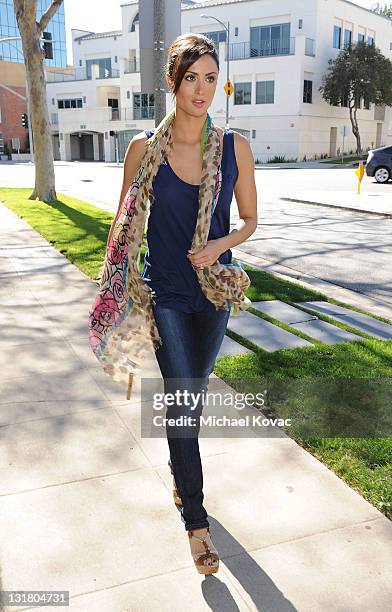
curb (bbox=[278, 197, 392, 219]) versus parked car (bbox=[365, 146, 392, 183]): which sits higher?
parked car (bbox=[365, 146, 392, 183])

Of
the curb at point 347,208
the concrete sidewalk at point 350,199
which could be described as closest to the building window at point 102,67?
the concrete sidewalk at point 350,199

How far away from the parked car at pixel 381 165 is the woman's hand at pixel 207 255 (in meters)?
22.0

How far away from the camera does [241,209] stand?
2.90 m

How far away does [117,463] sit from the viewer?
3.48 metres

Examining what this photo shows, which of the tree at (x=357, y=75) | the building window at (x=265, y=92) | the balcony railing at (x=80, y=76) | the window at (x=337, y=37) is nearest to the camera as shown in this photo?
the tree at (x=357, y=75)

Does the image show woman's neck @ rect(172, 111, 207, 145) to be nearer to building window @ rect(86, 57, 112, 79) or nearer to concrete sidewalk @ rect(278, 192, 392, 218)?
concrete sidewalk @ rect(278, 192, 392, 218)

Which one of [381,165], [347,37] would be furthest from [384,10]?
[381,165]

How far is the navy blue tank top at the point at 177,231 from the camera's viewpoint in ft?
8.57

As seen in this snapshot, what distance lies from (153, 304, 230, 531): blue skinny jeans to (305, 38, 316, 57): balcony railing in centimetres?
4757

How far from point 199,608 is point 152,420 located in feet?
5.48

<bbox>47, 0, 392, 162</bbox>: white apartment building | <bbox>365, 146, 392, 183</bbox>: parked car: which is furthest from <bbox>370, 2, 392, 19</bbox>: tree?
<bbox>365, 146, 392, 183</bbox>: parked car

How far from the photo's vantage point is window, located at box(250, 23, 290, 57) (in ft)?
153

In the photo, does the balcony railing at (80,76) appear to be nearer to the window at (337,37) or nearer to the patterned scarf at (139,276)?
the window at (337,37)

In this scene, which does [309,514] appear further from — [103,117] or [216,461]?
[103,117]
